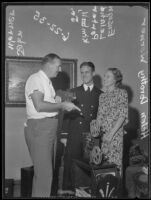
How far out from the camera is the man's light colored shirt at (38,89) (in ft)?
6.68

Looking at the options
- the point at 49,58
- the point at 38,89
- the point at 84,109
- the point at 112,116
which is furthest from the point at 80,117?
the point at 49,58

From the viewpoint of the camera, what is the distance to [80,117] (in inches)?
82.1

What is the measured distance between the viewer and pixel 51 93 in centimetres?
205

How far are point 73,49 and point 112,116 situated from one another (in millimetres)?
504

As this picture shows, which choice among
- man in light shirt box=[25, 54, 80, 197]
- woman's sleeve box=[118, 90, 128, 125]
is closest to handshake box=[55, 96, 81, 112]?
man in light shirt box=[25, 54, 80, 197]

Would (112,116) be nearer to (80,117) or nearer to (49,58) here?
(80,117)

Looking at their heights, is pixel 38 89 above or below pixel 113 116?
→ above

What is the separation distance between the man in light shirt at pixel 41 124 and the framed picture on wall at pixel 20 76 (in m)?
0.03

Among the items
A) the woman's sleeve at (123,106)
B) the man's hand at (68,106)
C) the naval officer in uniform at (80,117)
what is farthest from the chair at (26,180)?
the woman's sleeve at (123,106)

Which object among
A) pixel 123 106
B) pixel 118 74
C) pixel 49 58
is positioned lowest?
pixel 123 106

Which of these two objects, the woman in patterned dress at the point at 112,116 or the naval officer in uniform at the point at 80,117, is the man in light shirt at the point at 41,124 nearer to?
the naval officer in uniform at the point at 80,117

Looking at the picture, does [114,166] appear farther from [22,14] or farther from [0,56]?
[22,14]

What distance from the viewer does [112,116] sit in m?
2.07

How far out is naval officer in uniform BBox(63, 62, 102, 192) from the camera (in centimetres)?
208
